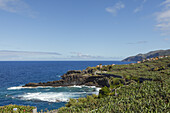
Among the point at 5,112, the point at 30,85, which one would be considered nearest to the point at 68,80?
the point at 30,85

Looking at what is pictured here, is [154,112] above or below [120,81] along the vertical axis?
above

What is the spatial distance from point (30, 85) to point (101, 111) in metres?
59.2

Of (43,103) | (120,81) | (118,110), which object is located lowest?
(43,103)

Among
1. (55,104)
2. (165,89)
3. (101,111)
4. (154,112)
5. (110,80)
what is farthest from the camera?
(110,80)

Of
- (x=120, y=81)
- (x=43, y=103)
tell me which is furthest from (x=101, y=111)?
(x=120, y=81)

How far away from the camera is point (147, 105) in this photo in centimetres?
1791

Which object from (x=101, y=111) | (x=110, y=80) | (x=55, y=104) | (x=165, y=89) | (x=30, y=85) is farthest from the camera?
(x=30, y=85)

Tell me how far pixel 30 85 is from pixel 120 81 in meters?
46.2

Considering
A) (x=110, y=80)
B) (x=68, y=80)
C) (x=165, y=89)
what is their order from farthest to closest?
1. (x=68, y=80)
2. (x=110, y=80)
3. (x=165, y=89)

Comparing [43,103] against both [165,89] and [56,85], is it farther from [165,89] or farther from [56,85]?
[165,89]

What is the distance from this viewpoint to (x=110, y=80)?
62219 mm

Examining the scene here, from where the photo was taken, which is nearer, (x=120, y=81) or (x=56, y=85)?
(x=120, y=81)

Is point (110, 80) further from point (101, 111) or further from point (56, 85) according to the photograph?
point (101, 111)

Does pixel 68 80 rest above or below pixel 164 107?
below
